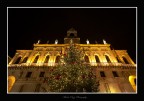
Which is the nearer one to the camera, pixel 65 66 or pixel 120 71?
pixel 65 66

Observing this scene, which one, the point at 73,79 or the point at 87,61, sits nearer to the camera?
the point at 73,79

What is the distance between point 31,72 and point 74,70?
1110 centimetres

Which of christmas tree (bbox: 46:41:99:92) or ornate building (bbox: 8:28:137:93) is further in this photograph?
ornate building (bbox: 8:28:137:93)

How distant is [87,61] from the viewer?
31.0 m

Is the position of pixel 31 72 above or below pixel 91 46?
below

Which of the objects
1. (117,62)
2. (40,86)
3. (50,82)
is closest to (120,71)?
(117,62)

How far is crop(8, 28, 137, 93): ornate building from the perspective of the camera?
2630 centimetres

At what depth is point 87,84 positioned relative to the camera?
737 inches

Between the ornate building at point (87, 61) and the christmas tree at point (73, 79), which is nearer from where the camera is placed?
the christmas tree at point (73, 79)

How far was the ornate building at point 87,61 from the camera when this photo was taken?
26297 millimetres

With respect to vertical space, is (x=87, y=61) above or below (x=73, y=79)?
above
